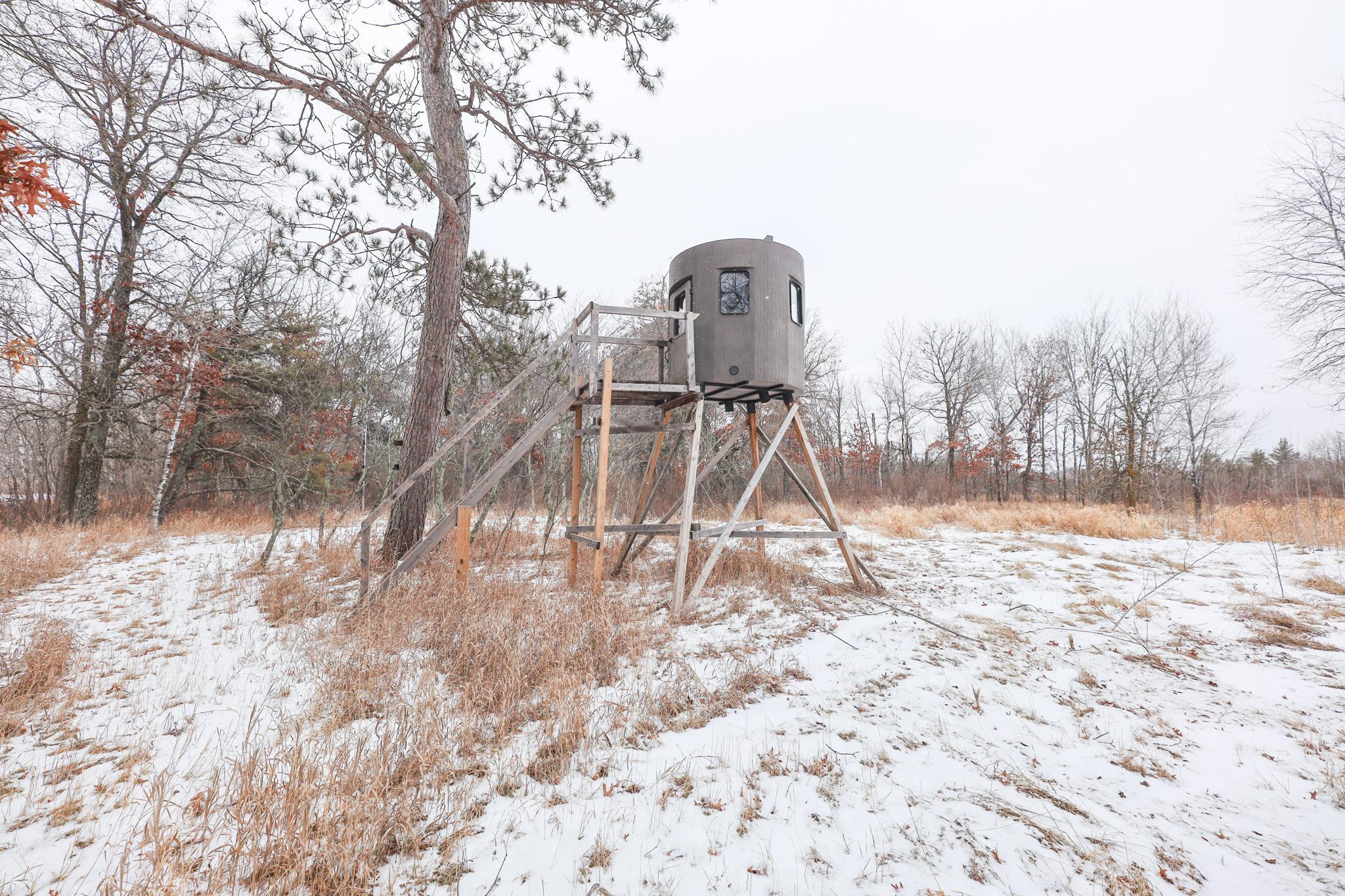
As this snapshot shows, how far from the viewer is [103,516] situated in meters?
13.2

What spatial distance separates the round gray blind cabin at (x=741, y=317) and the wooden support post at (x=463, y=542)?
307 cm

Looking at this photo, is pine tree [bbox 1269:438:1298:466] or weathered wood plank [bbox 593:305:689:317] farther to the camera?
pine tree [bbox 1269:438:1298:466]

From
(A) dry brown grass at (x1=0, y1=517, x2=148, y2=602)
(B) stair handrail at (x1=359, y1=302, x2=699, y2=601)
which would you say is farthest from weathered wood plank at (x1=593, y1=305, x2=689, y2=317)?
(A) dry brown grass at (x1=0, y1=517, x2=148, y2=602)

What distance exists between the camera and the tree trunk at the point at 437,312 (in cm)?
713

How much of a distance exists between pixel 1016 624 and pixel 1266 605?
10.4 feet

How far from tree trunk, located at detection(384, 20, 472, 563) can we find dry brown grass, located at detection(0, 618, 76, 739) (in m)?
3.12

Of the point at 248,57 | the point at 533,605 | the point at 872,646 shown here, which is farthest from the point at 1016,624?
the point at 248,57

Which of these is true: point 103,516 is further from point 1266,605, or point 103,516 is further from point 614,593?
point 1266,605

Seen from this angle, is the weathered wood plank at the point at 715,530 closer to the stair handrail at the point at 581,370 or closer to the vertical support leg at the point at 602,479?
the vertical support leg at the point at 602,479

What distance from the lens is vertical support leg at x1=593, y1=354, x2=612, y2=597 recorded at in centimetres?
557

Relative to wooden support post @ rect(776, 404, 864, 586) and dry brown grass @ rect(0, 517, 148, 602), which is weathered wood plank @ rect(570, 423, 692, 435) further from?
dry brown grass @ rect(0, 517, 148, 602)

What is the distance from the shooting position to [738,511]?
602 cm

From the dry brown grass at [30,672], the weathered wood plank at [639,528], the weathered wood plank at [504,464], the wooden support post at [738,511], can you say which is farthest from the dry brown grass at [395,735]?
the dry brown grass at [30,672]

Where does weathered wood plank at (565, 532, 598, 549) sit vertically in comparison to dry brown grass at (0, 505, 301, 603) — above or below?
above
